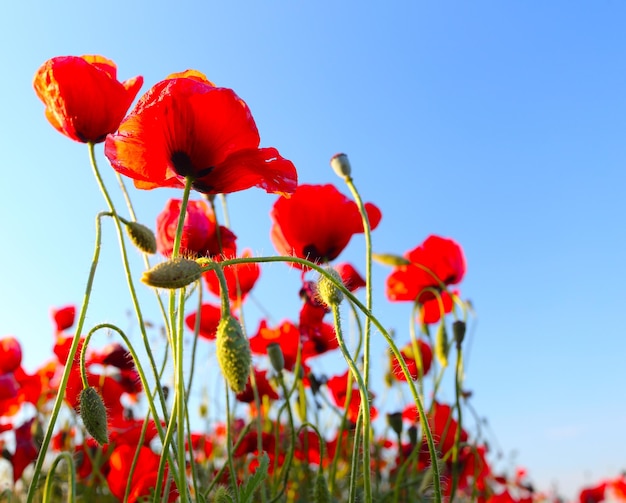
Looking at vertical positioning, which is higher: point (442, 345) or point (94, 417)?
point (442, 345)

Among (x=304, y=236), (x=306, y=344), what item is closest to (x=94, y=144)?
(x=304, y=236)

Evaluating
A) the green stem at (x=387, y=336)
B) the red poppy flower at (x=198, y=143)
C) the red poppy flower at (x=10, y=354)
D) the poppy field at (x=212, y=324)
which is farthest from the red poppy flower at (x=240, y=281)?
the red poppy flower at (x=10, y=354)

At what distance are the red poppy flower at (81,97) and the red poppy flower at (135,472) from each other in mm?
833

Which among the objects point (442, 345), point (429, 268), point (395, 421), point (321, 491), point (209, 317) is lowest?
point (321, 491)

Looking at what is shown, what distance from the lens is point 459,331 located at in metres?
1.71

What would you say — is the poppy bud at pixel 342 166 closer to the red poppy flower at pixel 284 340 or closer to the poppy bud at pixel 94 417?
the poppy bud at pixel 94 417

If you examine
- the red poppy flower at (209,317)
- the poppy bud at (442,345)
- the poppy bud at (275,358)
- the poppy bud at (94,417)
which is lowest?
the poppy bud at (94,417)

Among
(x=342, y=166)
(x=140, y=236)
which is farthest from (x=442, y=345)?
(x=140, y=236)

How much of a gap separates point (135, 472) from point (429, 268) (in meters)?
1.10

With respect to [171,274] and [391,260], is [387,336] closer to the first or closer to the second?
[171,274]

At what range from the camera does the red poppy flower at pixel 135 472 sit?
62.3 inches

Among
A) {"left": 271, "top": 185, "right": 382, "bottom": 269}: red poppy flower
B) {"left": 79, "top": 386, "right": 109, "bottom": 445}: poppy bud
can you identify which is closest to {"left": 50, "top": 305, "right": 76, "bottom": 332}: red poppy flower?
{"left": 271, "top": 185, "right": 382, "bottom": 269}: red poppy flower

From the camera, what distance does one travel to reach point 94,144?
122 centimetres

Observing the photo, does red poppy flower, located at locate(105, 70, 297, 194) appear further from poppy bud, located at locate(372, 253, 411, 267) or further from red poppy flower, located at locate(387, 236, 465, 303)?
red poppy flower, located at locate(387, 236, 465, 303)
